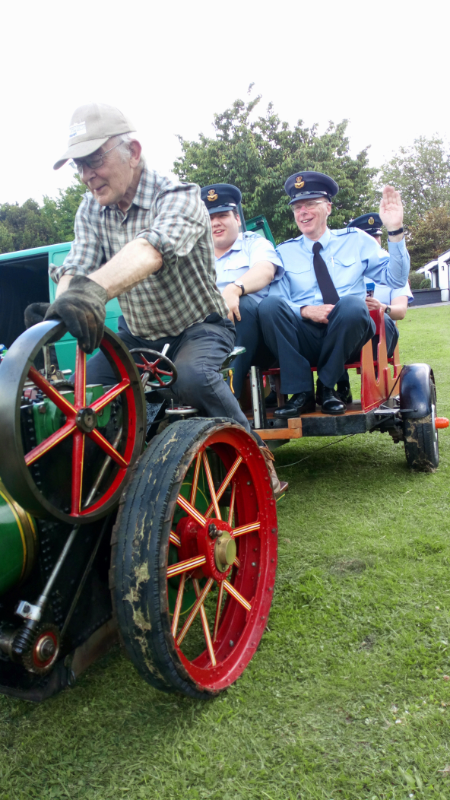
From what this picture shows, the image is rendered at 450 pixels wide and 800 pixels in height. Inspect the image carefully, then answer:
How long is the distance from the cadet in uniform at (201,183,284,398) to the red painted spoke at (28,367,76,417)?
88.8 inches

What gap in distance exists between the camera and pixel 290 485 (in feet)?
13.7

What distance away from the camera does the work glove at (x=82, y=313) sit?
154 centimetres

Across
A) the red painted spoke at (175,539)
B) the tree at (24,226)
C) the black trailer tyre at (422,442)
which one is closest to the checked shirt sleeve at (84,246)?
the red painted spoke at (175,539)

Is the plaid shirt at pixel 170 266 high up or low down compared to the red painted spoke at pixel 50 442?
up

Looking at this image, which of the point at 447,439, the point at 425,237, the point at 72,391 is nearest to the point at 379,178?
the point at 425,237

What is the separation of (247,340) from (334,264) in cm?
95

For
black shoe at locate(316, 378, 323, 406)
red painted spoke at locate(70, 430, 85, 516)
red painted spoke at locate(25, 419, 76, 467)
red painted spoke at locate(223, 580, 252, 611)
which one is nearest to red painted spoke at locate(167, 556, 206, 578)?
red painted spoke at locate(223, 580, 252, 611)

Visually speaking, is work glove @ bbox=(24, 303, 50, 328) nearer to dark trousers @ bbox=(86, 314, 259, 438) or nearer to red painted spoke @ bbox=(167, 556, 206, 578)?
dark trousers @ bbox=(86, 314, 259, 438)

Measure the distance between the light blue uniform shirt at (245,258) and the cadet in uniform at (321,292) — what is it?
0.39ft

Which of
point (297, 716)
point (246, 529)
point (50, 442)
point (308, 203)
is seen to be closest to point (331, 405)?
point (308, 203)

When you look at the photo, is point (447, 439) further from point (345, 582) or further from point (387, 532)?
point (345, 582)

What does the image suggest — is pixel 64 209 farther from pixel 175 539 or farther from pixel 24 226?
pixel 175 539

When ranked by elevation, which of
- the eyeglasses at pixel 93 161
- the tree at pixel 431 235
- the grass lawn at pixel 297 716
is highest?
the tree at pixel 431 235

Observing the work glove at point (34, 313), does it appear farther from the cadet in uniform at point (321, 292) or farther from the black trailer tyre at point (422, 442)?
the black trailer tyre at point (422, 442)
